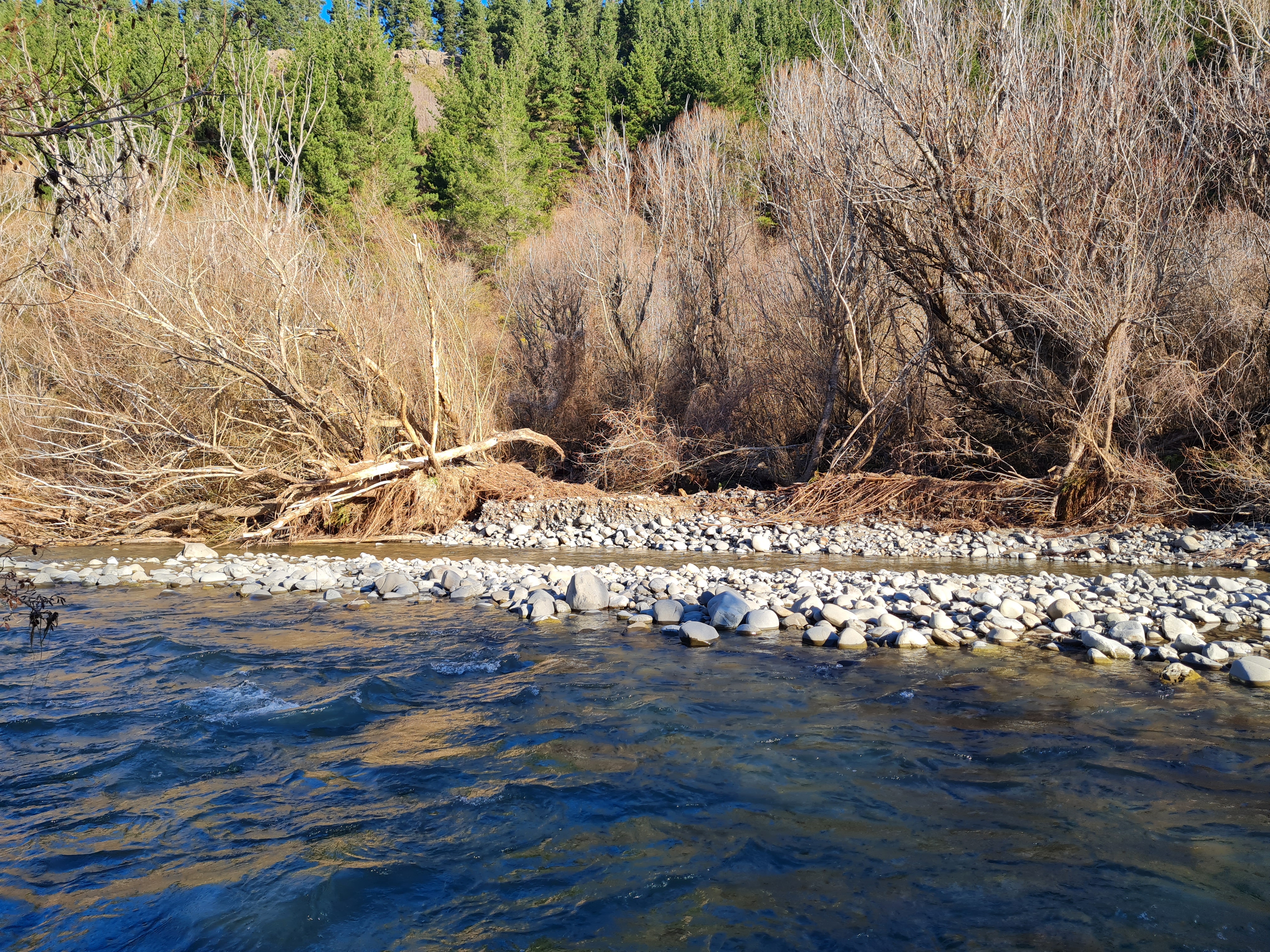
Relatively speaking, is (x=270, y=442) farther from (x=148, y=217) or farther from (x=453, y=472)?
(x=148, y=217)

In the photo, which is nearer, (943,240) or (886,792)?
(886,792)

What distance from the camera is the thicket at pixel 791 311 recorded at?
33.9 feet

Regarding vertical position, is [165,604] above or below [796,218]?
below

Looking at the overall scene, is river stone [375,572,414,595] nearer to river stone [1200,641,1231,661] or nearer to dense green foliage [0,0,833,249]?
river stone [1200,641,1231,661]

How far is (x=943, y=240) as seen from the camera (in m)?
11.0

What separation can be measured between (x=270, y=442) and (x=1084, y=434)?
434 inches

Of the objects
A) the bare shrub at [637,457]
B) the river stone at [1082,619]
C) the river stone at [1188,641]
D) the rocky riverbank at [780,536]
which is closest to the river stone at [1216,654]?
the river stone at [1188,641]

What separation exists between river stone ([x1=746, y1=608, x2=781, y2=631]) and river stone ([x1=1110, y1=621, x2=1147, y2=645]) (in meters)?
2.40

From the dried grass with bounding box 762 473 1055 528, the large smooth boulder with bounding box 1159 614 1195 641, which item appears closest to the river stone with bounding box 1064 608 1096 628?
the large smooth boulder with bounding box 1159 614 1195 641

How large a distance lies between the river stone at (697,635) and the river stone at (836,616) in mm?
888

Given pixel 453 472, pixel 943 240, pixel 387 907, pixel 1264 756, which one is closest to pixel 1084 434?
pixel 943 240

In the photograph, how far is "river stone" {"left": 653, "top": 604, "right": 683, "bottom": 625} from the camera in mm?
A: 6801

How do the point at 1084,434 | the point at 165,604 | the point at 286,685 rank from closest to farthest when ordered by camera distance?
the point at 286,685 < the point at 165,604 < the point at 1084,434

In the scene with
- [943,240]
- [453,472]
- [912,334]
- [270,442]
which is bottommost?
[453,472]
